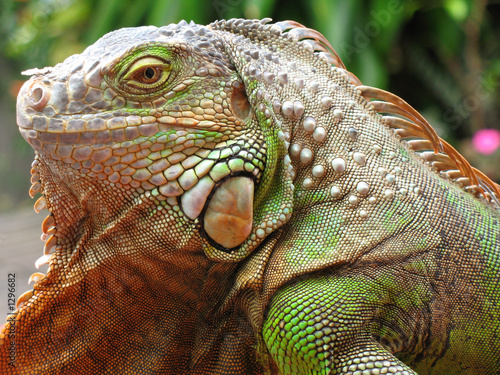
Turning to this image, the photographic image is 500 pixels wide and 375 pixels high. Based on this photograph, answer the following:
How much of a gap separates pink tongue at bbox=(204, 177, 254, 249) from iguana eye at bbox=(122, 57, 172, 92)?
1.54ft

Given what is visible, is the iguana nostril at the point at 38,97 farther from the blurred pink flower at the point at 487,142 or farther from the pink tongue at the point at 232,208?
the blurred pink flower at the point at 487,142

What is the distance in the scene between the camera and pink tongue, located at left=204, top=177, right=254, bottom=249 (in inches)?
74.4

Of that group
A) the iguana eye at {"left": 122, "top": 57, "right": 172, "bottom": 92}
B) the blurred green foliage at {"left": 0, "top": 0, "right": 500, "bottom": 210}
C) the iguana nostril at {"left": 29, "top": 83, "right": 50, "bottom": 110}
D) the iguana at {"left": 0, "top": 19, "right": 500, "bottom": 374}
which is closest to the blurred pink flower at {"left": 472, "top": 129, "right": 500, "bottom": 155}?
the blurred green foliage at {"left": 0, "top": 0, "right": 500, "bottom": 210}

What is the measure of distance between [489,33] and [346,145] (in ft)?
28.7

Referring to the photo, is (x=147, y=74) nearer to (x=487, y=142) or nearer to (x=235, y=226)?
(x=235, y=226)

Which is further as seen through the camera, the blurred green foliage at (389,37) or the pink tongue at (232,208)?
the blurred green foliage at (389,37)

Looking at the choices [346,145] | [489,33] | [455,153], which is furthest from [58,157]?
[489,33]

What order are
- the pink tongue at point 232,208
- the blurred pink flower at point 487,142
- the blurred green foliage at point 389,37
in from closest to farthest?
1. the pink tongue at point 232,208
2. the blurred pink flower at point 487,142
3. the blurred green foliage at point 389,37

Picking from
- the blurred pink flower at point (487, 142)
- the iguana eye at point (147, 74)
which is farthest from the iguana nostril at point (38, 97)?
the blurred pink flower at point (487, 142)

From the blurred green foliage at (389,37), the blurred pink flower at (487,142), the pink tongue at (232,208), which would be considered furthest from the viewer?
the blurred green foliage at (389,37)

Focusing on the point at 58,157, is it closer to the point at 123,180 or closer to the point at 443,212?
the point at 123,180

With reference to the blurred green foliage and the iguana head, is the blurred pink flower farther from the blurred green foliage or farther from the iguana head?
the iguana head

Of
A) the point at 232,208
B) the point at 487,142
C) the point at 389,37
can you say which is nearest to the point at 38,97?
the point at 232,208

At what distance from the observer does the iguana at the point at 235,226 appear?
75.1 inches
